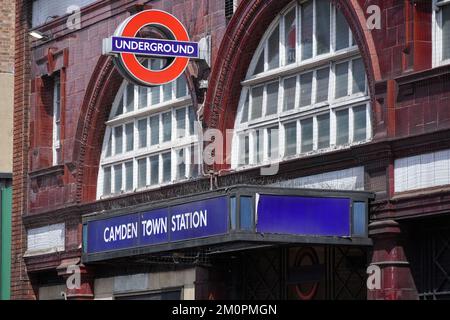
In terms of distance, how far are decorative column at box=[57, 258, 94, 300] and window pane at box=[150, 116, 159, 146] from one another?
313cm

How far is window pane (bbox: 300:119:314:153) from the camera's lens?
24172mm

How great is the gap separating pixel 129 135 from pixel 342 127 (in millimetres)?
7084

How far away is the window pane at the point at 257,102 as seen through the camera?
25.6 meters

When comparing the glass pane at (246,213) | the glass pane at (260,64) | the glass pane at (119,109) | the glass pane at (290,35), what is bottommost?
the glass pane at (246,213)

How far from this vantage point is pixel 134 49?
82.3 ft

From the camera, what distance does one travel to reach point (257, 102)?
1011 inches

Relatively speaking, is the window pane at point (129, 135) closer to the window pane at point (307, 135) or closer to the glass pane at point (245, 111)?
the glass pane at point (245, 111)

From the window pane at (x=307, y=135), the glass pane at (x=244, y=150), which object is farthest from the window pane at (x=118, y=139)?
the window pane at (x=307, y=135)

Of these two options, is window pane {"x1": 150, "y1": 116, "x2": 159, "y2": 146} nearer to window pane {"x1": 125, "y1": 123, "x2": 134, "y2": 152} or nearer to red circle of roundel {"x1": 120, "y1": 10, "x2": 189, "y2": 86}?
window pane {"x1": 125, "y1": 123, "x2": 134, "y2": 152}

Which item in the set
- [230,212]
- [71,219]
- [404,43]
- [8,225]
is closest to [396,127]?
[404,43]

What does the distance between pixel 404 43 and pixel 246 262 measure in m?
6.19

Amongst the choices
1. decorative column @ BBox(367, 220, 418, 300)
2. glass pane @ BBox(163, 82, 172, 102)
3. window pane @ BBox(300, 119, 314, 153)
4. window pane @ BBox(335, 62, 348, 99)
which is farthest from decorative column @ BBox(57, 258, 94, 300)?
decorative column @ BBox(367, 220, 418, 300)

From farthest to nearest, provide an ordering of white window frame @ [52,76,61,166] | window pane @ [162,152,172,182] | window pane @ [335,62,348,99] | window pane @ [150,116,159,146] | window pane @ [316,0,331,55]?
white window frame @ [52,76,61,166], window pane @ [150,116,159,146], window pane @ [162,152,172,182], window pane @ [316,0,331,55], window pane @ [335,62,348,99]

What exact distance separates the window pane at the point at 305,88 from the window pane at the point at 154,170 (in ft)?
15.6
